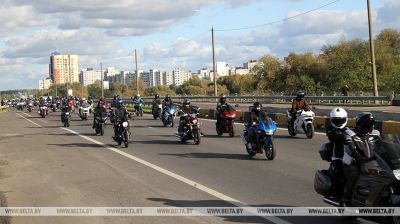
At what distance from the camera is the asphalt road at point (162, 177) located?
Answer: 8461 mm

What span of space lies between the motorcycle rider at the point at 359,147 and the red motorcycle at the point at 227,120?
12.4 m

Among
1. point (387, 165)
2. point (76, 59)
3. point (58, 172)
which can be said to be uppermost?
point (76, 59)

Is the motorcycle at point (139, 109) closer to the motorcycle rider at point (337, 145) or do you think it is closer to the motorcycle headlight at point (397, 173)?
the motorcycle rider at point (337, 145)

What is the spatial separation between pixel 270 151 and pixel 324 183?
6.11m

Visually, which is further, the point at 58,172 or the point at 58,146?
the point at 58,146

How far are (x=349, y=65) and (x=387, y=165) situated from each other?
6423cm

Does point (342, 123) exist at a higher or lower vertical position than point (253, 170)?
higher

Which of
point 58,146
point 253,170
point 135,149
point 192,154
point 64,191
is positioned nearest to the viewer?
point 64,191

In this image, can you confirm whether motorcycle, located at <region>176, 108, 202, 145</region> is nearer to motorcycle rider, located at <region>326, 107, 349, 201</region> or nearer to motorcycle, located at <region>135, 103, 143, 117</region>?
motorcycle rider, located at <region>326, 107, 349, 201</region>

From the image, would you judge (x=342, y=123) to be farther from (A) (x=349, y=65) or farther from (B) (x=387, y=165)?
(A) (x=349, y=65)

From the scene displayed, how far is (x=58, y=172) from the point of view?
12461 millimetres

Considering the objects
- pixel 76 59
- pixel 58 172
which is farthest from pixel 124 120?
pixel 76 59

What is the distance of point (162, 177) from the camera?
36.1ft

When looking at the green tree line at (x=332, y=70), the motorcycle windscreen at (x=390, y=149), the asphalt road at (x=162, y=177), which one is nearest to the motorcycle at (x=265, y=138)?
the asphalt road at (x=162, y=177)
